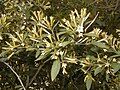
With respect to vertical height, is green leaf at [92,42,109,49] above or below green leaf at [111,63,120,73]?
above

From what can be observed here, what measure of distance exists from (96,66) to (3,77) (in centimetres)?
61

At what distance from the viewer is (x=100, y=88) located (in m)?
1.65

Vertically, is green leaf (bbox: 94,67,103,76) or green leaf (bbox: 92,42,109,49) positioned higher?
green leaf (bbox: 92,42,109,49)

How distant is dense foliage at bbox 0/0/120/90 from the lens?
136 centimetres

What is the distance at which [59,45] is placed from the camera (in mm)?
1320

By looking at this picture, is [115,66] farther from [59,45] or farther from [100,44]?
Answer: [59,45]

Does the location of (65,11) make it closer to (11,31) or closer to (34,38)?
(11,31)

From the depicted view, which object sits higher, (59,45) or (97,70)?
(59,45)

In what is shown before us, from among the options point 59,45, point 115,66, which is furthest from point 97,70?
point 59,45

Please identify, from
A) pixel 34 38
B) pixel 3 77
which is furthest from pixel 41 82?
pixel 34 38

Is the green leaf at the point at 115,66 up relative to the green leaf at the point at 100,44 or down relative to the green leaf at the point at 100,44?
down

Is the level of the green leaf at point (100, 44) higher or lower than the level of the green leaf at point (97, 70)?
higher

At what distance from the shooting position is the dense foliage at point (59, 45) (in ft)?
A: 4.45

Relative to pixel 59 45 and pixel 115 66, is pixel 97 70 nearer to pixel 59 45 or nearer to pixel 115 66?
pixel 115 66
